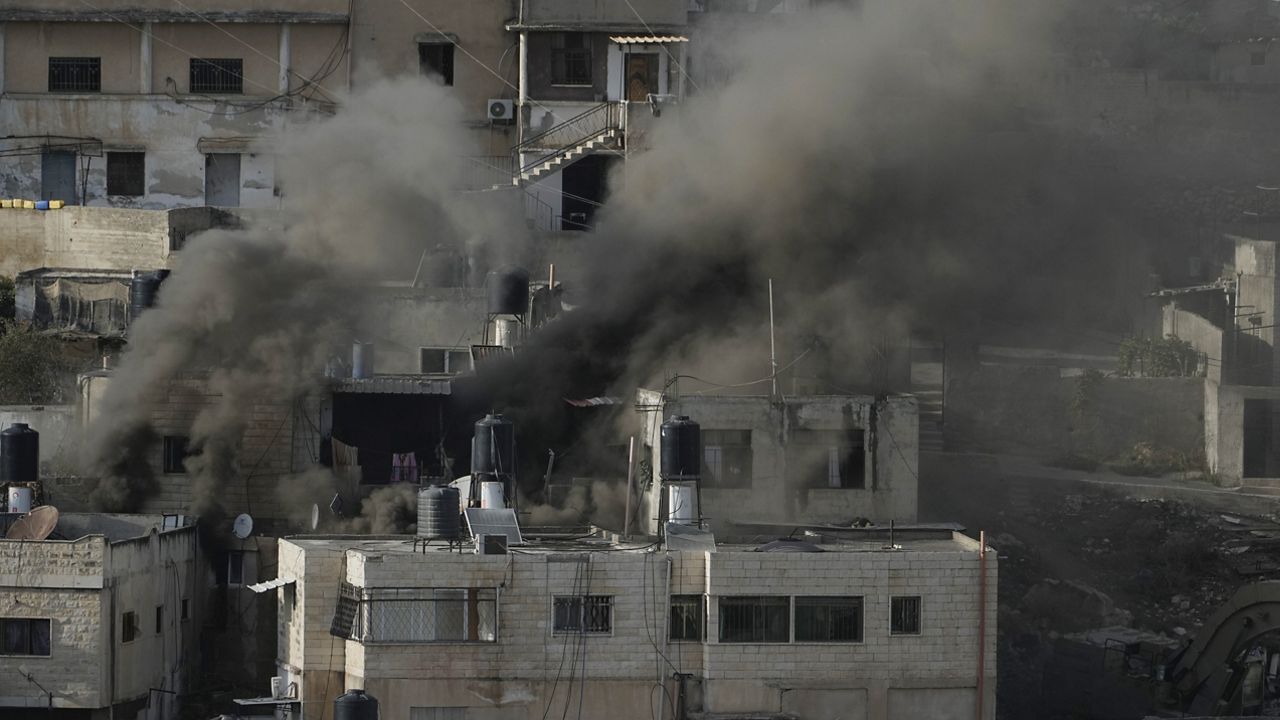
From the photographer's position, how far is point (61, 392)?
43438 millimetres

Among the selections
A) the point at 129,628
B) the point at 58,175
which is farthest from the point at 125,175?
the point at 129,628

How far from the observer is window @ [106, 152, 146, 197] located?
169 ft

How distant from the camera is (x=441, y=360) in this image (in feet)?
138

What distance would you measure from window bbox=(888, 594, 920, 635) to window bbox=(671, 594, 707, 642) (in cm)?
229

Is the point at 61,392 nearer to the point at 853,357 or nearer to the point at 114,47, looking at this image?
the point at 114,47

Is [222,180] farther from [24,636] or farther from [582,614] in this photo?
[582,614]

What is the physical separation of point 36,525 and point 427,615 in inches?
283

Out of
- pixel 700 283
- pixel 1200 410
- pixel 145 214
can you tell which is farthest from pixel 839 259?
pixel 145 214

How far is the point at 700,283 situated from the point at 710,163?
2788 mm

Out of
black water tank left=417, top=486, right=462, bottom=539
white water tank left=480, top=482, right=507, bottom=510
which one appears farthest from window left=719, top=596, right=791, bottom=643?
white water tank left=480, top=482, right=507, bottom=510

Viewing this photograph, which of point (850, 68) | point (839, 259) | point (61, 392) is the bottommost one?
point (61, 392)

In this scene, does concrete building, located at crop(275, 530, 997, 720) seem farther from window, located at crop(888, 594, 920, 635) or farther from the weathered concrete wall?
the weathered concrete wall

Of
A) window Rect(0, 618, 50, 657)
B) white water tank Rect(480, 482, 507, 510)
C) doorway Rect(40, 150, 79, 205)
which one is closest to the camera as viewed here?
window Rect(0, 618, 50, 657)

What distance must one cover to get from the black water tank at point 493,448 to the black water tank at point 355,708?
718 cm
